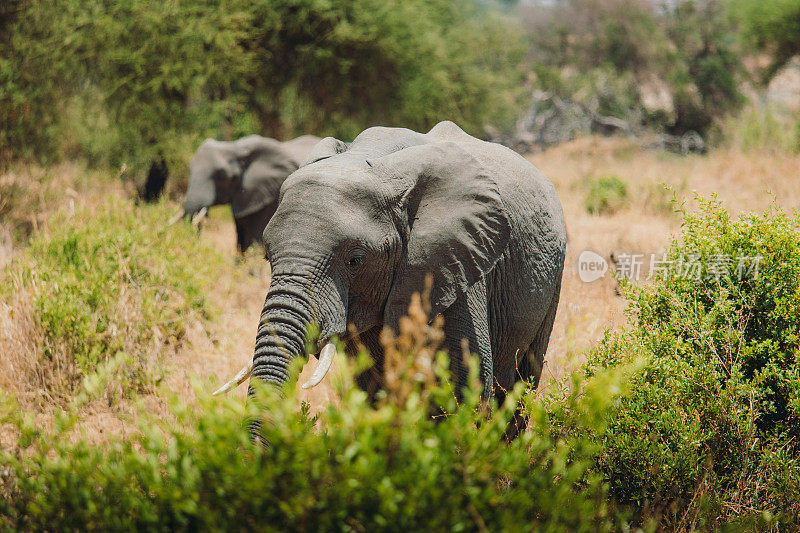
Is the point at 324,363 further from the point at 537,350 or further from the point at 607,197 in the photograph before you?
the point at 607,197

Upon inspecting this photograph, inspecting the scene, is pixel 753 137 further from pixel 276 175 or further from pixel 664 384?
pixel 664 384

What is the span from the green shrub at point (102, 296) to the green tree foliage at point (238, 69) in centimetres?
613

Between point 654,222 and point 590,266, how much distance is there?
3.41 metres

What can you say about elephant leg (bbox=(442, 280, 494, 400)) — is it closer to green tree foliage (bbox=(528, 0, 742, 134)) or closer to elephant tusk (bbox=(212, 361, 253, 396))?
elephant tusk (bbox=(212, 361, 253, 396))

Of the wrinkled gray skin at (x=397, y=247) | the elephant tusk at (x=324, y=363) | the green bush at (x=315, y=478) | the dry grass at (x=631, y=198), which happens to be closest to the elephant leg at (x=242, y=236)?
the dry grass at (x=631, y=198)

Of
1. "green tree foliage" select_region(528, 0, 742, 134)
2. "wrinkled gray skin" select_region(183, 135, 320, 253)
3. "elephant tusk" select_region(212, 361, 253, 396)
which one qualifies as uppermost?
"elephant tusk" select_region(212, 361, 253, 396)

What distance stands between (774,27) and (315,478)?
70.1 ft

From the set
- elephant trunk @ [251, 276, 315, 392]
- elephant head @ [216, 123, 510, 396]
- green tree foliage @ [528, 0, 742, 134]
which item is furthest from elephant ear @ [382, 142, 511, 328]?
green tree foliage @ [528, 0, 742, 134]

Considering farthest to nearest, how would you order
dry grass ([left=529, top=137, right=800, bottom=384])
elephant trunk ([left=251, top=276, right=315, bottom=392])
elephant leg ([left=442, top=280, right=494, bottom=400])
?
dry grass ([left=529, top=137, right=800, bottom=384]) → elephant leg ([left=442, top=280, right=494, bottom=400]) → elephant trunk ([left=251, top=276, right=315, bottom=392])

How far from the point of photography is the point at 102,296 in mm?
5719

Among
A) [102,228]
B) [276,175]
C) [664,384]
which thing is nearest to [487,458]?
[664,384]

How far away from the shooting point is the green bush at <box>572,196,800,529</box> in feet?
12.0

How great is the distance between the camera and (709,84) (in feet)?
79.3

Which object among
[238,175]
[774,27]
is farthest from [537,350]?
[774,27]
